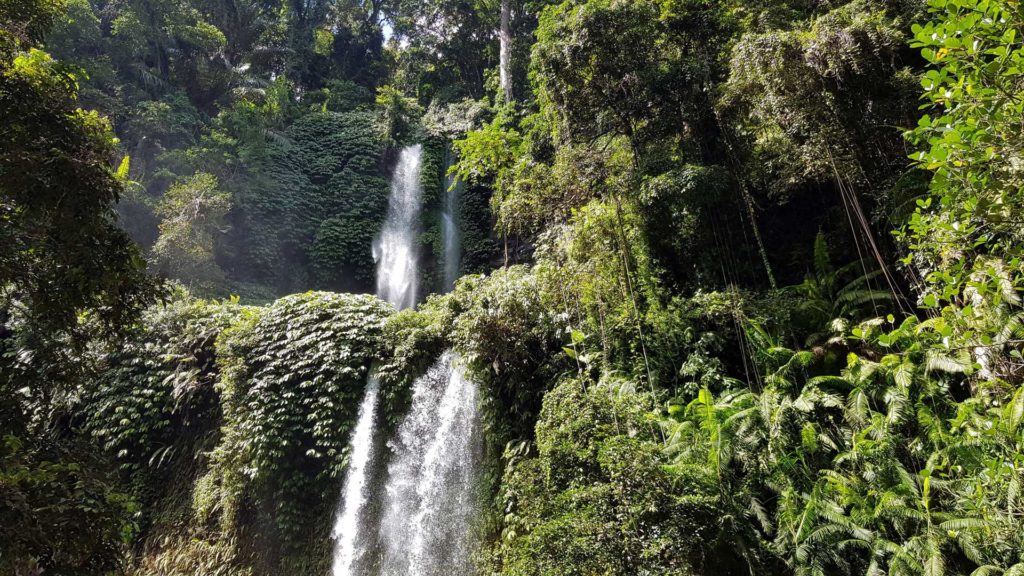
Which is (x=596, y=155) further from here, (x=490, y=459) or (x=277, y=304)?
(x=277, y=304)

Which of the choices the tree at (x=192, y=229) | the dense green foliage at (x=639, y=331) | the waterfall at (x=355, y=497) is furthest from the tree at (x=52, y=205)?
the tree at (x=192, y=229)

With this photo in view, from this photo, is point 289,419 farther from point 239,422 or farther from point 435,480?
point 435,480

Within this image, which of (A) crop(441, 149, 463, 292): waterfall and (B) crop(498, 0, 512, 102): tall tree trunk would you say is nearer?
(A) crop(441, 149, 463, 292): waterfall

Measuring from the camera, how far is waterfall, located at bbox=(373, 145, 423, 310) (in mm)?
16250

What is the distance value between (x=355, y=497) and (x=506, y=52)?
48.3ft

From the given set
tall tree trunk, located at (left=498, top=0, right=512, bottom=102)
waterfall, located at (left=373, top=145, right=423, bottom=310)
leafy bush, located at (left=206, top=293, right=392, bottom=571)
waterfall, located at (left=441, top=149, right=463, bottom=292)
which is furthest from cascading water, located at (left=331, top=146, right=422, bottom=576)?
tall tree trunk, located at (left=498, top=0, right=512, bottom=102)

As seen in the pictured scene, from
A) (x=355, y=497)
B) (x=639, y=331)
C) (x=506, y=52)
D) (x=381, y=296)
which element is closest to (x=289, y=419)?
(x=355, y=497)

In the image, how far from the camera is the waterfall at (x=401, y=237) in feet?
53.3

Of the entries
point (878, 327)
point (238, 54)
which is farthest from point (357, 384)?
point (238, 54)

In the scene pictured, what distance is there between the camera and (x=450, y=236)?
650 inches

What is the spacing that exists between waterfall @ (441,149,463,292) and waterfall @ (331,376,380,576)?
7498mm

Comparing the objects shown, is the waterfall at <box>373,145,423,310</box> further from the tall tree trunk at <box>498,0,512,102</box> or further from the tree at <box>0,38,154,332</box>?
the tree at <box>0,38,154,332</box>

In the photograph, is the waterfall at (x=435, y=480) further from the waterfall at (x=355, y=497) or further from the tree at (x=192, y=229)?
the tree at (x=192, y=229)

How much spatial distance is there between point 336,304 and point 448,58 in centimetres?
1619
